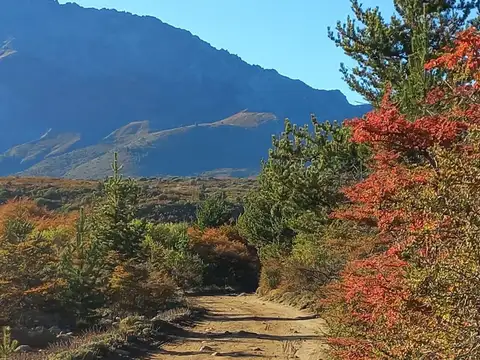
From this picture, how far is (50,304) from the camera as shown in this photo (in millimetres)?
16594

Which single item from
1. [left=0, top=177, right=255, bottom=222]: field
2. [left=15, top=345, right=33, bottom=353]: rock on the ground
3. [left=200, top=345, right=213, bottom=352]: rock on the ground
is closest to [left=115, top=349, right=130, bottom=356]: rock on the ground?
[left=200, top=345, right=213, bottom=352]: rock on the ground

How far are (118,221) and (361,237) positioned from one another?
1161cm

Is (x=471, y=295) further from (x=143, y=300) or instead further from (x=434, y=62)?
(x=143, y=300)

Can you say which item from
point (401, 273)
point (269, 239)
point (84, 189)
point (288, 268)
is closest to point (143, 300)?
point (288, 268)

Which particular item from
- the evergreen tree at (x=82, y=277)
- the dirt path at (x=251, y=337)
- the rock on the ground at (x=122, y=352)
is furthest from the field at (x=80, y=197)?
the rock on the ground at (x=122, y=352)

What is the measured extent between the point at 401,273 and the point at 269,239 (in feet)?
86.6

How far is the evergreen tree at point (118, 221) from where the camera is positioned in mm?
20344

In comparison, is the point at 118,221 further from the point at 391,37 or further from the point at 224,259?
the point at 224,259

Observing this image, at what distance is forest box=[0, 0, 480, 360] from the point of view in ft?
14.6

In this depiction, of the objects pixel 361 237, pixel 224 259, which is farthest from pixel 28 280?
pixel 224 259

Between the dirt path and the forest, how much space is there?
37.5 inches

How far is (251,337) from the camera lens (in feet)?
48.5

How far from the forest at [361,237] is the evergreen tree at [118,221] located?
5 centimetres

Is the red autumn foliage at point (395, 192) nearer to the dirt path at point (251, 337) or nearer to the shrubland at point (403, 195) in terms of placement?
the shrubland at point (403, 195)
